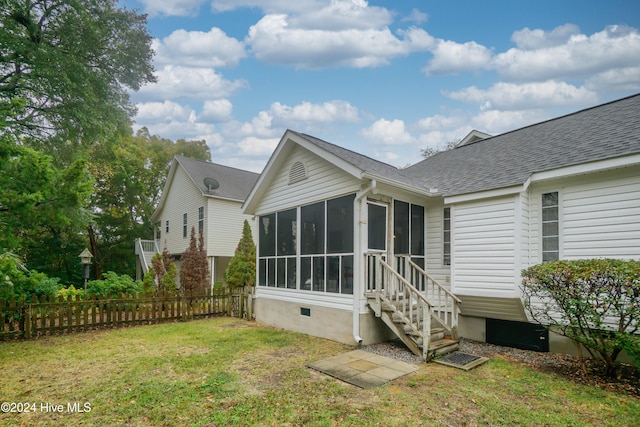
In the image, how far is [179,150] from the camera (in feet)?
90.2

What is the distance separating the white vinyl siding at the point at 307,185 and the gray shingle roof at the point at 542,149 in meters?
1.96

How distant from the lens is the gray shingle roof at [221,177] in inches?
695

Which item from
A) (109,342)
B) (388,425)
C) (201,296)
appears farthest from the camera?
(201,296)

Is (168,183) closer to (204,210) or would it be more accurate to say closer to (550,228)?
(204,210)

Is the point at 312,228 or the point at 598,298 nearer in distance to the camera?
the point at 598,298

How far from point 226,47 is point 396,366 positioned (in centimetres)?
1294

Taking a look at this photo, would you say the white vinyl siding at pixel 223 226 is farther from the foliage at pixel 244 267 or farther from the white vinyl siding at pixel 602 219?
the white vinyl siding at pixel 602 219

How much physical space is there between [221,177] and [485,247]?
51.7 ft

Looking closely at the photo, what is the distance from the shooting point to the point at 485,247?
22.3 feet

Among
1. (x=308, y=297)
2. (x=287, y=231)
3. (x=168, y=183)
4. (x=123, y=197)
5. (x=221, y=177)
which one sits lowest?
(x=308, y=297)

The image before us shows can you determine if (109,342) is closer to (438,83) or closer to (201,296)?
(201,296)

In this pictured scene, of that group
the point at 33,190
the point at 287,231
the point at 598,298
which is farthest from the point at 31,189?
the point at 598,298

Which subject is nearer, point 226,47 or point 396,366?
point 396,366

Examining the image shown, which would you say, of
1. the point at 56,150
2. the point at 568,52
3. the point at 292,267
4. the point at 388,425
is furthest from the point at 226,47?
the point at 388,425
